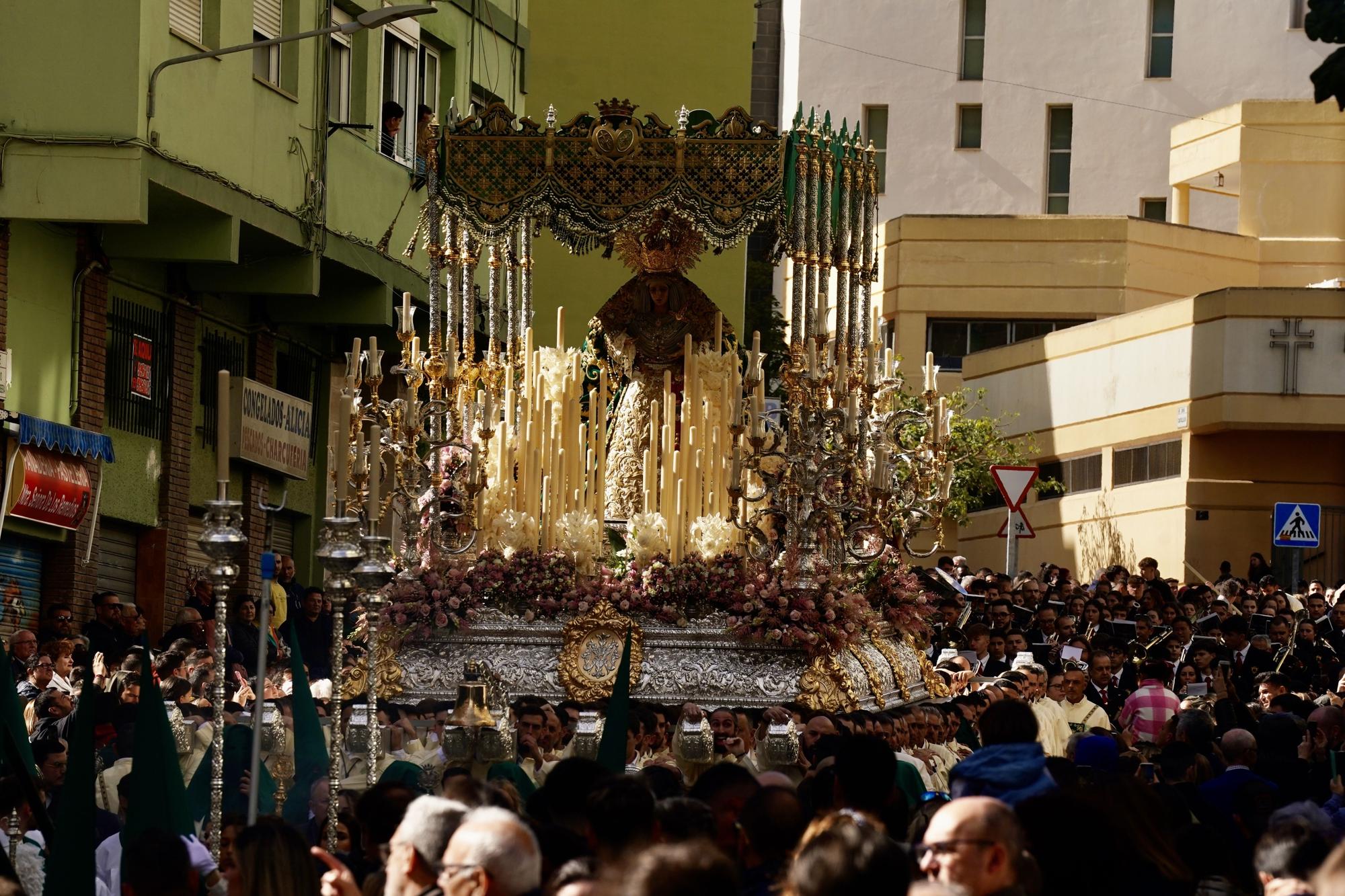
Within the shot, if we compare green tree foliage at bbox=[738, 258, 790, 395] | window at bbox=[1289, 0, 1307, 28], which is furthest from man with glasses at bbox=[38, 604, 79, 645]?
window at bbox=[1289, 0, 1307, 28]

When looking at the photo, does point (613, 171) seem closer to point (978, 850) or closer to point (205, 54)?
point (205, 54)

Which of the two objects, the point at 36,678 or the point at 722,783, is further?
the point at 36,678

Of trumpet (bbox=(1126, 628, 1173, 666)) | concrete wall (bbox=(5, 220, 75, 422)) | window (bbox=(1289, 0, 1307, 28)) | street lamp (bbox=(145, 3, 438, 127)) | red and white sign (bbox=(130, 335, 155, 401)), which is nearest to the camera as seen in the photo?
trumpet (bbox=(1126, 628, 1173, 666))

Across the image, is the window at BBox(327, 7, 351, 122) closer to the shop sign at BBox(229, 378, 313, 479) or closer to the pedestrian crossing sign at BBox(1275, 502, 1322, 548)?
the shop sign at BBox(229, 378, 313, 479)

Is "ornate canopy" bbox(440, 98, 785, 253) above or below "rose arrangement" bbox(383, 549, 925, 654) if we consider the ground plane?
above

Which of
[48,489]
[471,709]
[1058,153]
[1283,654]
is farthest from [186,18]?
[1058,153]

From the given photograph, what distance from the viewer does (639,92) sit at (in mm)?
33844

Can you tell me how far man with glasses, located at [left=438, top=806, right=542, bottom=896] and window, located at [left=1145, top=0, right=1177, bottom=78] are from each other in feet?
138

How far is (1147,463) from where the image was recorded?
36.8m

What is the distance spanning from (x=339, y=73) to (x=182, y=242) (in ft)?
13.9

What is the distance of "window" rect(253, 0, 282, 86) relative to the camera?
23.6 metres

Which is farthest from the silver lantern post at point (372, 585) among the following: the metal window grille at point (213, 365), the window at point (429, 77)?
the window at point (429, 77)

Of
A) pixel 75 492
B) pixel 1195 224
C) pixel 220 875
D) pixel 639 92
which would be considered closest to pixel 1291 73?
pixel 1195 224

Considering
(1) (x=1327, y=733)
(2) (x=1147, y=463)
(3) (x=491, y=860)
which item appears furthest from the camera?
(2) (x=1147, y=463)
